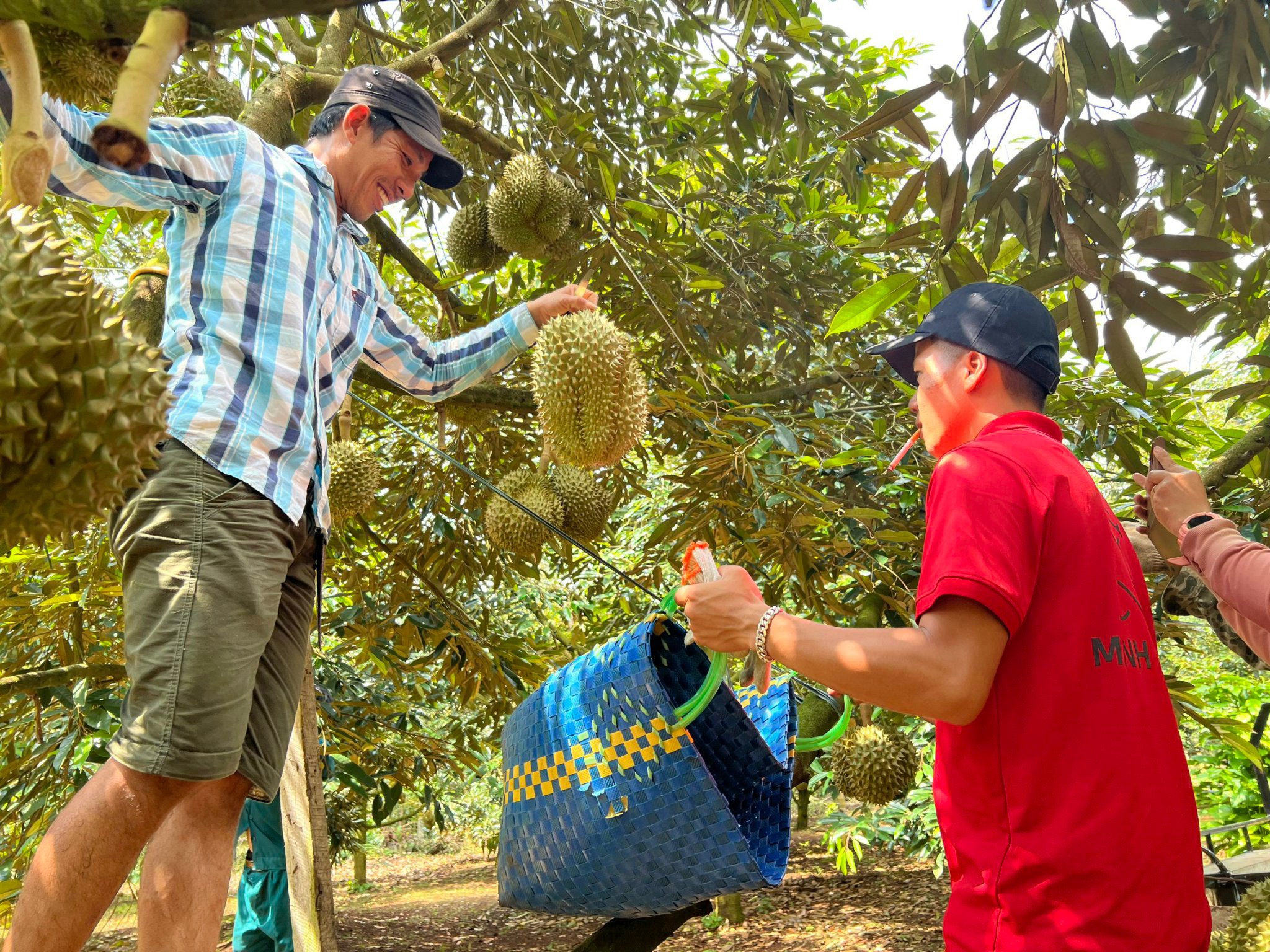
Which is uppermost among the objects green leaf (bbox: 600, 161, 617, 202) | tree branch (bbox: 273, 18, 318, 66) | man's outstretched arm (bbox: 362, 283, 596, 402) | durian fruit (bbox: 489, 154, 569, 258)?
tree branch (bbox: 273, 18, 318, 66)

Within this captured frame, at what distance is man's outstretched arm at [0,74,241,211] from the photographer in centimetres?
95

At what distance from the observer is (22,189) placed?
1.76 feet

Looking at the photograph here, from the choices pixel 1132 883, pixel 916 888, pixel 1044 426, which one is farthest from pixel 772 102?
pixel 916 888

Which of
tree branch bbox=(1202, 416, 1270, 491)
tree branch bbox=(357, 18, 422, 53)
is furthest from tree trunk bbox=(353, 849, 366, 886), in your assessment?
tree branch bbox=(1202, 416, 1270, 491)

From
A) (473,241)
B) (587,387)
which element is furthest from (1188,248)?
(473,241)

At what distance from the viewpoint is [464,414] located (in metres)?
3.27

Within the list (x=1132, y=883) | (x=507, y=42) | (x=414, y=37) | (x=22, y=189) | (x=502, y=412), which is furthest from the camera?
(x=414, y=37)

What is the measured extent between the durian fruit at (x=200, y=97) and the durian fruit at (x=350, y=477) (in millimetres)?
1044

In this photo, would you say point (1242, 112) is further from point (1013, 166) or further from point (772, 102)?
point (772, 102)

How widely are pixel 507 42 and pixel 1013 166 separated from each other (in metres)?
2.55

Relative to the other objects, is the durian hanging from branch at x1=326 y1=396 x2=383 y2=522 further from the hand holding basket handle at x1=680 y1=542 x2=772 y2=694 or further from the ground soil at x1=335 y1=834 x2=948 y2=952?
the ground soil at x1=335 y1=834 x2=948 y2=952

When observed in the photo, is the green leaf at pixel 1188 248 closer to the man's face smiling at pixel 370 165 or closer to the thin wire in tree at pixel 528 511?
the thin wire in tree at pixel 528 511

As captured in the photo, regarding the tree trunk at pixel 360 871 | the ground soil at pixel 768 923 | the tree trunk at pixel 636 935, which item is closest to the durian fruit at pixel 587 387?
the tree trunk at pixel 636 935

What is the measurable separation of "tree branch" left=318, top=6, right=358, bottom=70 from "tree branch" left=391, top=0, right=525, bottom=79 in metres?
0.22
